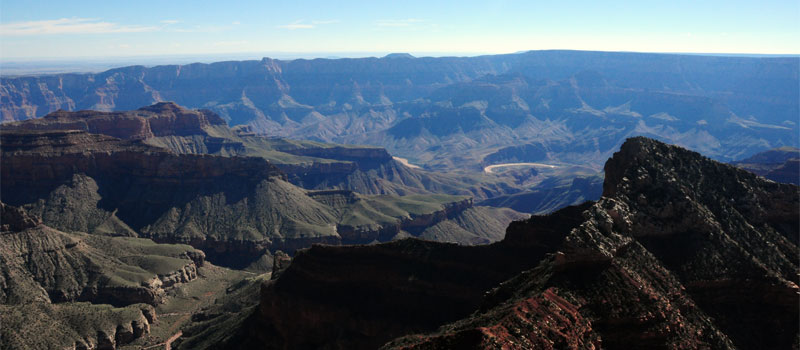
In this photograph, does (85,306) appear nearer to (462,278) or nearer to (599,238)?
(462,278)

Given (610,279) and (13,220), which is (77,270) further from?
(610,279)

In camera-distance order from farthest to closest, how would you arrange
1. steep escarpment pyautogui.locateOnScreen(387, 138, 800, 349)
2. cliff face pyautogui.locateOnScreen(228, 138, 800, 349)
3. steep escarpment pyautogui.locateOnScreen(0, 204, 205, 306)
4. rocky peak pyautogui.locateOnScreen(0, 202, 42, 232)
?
rocky peak pyautogui.locateOnScreen(0, 202, 42, 232), steep escarpment pyautogui.locateOnScreen(0, 204, 205, 306), cliff face pyautogui.locateOnScreen(228, 138, 800, 349), steep escarpment pyautogui.locateOnScreen(387, 138, 800, 349)

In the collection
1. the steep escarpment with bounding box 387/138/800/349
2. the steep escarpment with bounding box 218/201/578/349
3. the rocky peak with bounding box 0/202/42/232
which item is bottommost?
the rocky peak with bounding box 0/202/42/232

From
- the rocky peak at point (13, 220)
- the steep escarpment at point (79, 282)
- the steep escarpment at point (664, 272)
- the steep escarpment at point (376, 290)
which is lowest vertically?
the steep escarpment at point (79, 282)

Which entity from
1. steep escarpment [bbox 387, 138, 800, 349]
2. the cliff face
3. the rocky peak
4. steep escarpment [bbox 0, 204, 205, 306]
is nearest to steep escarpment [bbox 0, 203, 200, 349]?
steep escarpment [bbox 0, 204, 205, 306]

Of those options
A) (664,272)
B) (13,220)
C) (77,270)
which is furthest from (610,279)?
(13,220)

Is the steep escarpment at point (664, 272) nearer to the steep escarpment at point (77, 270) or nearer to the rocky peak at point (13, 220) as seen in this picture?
the steep escarpment at point (77, 270)

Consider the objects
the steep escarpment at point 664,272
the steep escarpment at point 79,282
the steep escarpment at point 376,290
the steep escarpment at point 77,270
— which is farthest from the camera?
the steep escarpment at point 77,270

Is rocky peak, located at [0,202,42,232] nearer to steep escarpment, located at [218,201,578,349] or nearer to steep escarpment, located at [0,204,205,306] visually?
steep escarpment, located at [0,204,205,306]

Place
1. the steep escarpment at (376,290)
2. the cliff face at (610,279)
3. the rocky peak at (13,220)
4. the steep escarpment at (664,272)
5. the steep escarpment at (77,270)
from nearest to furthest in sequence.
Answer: the steep escarpment at (664,272) < the cliff face at (610,279) < the steep escarpment at (376,290) < the steep escarpment at (77,270) < the rocky peak at (13,220)

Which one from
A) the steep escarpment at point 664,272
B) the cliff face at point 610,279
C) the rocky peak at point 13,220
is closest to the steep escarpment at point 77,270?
the rocky peak at point 13,220
